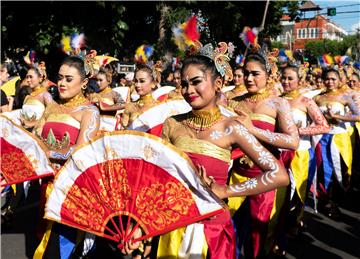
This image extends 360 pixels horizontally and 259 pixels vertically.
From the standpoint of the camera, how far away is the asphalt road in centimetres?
593

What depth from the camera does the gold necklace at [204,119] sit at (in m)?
3.41

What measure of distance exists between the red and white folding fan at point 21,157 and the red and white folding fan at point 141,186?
1.25m

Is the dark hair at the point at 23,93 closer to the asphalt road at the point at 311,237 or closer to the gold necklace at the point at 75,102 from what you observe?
the asphalt road at the point at 311,237

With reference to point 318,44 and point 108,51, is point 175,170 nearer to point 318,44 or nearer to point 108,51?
point 108,51

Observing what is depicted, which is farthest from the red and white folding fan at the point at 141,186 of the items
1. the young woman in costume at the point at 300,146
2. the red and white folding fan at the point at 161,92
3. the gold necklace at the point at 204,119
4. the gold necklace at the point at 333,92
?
the red and white folding fan at the point at 161,92

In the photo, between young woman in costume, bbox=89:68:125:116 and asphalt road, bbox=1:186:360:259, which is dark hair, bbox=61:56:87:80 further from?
young woman in costume, bbox=89:68:125:116

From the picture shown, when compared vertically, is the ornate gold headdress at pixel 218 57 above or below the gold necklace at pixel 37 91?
above

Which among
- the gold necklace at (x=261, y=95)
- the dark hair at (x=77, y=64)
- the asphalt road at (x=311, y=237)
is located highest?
the dark hair at (x=77, y=64)

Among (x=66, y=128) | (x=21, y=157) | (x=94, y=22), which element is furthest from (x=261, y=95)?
(x=94, y=22)

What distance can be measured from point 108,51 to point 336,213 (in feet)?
32.9

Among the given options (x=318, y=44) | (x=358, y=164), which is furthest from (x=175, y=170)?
(x=318, y=44)

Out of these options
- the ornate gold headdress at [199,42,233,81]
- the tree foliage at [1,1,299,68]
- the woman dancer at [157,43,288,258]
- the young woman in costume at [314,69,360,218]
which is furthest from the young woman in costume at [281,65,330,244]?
the tree foliage at [1,1,299,68]

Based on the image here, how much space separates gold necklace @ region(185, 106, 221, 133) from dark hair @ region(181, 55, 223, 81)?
203 millimetres

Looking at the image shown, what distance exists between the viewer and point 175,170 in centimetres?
300
